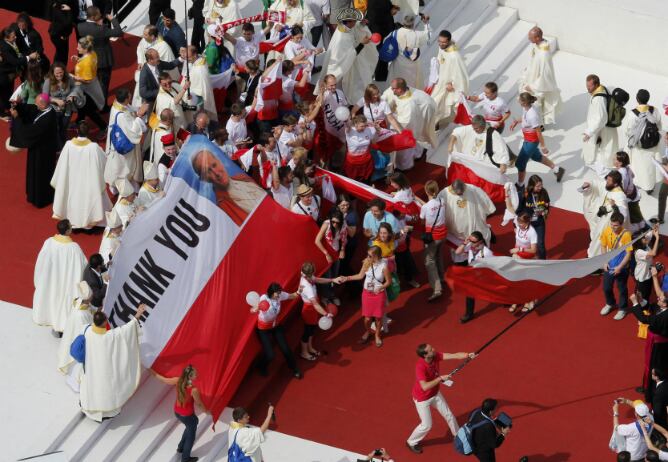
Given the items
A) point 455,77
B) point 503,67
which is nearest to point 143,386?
point 455,77

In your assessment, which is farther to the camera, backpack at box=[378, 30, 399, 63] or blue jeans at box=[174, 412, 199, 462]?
backpack at box=[378, 30, 399, 63]

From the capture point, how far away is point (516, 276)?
1841 cm

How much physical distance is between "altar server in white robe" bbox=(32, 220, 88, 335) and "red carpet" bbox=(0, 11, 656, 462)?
806mm

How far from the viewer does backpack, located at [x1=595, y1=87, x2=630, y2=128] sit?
21.6 m

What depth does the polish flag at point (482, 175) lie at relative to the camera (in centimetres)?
2069

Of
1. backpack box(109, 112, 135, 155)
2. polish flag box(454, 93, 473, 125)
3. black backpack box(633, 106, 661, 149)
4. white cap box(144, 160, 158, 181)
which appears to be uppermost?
black backpack box(633, 106, 661, 149)

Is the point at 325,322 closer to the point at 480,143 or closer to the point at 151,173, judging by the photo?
the point at 151,173

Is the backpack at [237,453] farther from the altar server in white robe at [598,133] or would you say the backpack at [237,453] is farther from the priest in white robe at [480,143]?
the altar server in white robe at [598,133]

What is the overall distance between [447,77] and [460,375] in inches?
215

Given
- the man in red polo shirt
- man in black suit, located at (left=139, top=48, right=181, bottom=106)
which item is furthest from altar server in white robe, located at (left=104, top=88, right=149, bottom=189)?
the man in red polo shirt

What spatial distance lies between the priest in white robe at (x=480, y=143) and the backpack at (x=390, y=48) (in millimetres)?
2236

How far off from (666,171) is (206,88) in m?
6.65

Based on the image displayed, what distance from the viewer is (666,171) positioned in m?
20.8

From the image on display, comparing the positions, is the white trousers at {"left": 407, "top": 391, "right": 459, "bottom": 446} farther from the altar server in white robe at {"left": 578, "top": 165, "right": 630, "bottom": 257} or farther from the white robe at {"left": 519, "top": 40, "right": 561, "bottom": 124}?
the white robe at {"left": 519, "top": 40, "right": 561, "bottom": 124}
